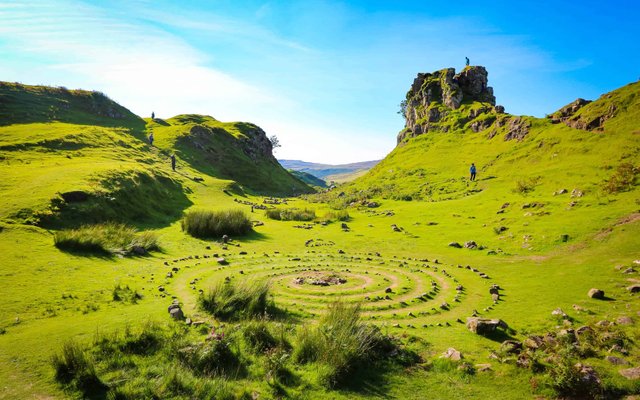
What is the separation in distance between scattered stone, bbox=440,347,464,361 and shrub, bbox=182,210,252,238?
26161 millimetres

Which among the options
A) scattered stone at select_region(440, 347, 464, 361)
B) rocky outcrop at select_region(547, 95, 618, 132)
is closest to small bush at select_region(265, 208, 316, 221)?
scattered stone at select_region(440, 347, 464, 361)

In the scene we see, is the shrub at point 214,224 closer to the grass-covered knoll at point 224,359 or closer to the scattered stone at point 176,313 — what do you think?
the scattered stone at point 176,313

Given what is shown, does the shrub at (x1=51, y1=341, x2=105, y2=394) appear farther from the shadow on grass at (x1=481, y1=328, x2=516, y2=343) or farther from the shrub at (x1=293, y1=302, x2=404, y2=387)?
the shadow on grass at (x1=481, y1=328, x2=516, y2=343)

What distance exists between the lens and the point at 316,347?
A: 1147 cm

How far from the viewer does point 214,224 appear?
112 feet

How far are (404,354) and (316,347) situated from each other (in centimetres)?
290

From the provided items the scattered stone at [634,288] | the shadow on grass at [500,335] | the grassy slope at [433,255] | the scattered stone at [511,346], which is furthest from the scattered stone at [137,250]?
the scattered stone at [634,288]

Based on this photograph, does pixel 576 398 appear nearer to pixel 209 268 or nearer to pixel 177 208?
pixel 209 268

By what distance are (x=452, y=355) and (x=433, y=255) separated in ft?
55.9

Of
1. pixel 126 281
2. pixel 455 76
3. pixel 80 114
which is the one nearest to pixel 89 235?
pixel 126 281

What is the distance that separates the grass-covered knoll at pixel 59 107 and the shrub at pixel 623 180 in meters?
87.1

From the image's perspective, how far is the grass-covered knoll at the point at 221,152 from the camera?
94.0 metres

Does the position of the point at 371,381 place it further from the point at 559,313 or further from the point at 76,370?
the point at 559,313

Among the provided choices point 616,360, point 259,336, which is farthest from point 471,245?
point 259,336
